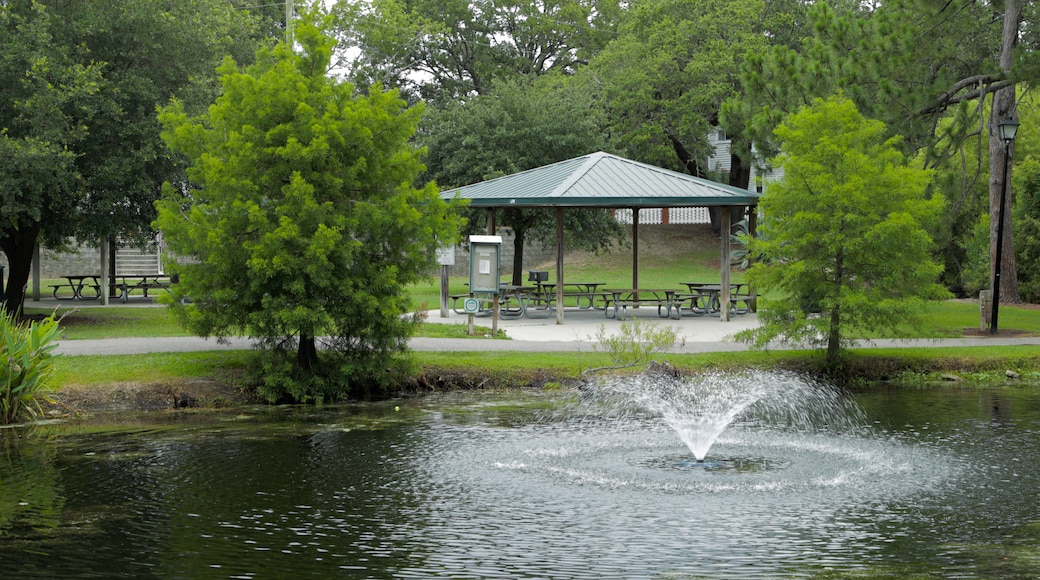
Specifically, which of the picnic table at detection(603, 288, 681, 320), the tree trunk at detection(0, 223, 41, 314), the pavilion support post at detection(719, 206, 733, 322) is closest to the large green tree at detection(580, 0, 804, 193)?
the picnic table at detection(603, 288, 681, 320)

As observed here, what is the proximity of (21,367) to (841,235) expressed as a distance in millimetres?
11874

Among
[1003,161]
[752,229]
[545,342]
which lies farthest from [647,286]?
[545,342]

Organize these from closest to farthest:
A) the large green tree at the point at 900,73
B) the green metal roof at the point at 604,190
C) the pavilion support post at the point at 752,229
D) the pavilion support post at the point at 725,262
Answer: the large green tree at the point at 900,73, the green metal roof at the point at 604,190, the pavilion support post at the point at 725,262, the pavilion support post at the point at 752,229

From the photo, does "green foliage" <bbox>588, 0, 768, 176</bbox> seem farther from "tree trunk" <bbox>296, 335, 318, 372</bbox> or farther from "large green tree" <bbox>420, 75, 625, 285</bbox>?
A: "tree trunk" <bbox>296, 335, 318, 372</bbox>

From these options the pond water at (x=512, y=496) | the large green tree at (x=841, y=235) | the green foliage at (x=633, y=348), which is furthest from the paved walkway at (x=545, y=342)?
the pond water at (x=512, y=496)

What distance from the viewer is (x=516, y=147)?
33.2 metres

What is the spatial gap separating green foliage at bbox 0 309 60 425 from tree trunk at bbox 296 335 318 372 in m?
3.58

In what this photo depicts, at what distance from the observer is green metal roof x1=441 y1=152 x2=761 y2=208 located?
913 inches

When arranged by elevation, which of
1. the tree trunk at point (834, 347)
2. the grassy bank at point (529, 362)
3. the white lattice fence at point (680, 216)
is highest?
the white lattice fence at point (680, 216)

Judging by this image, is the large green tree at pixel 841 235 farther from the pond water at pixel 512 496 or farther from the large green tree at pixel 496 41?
the large green tree at pixel 496 41

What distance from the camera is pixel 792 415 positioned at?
14906mm

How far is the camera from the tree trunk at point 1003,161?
2369cm

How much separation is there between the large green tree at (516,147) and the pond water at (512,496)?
17895 millimetres

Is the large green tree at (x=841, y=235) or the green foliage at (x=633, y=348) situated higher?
the large green tree at (x=841, y=235)
